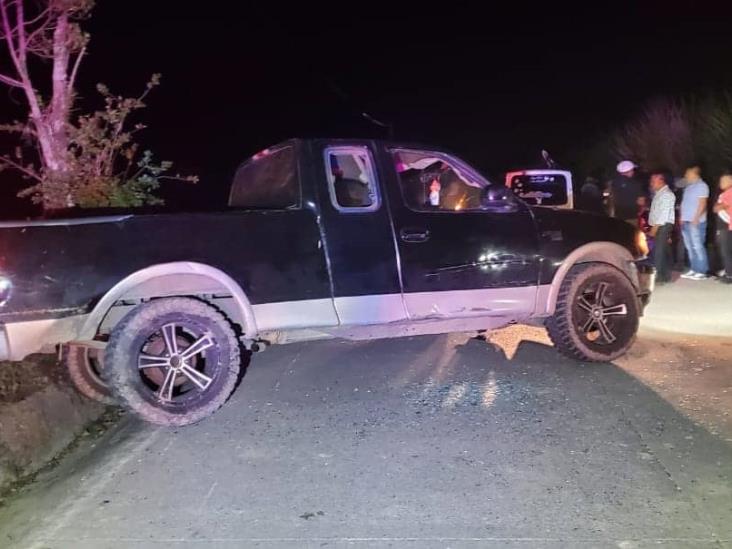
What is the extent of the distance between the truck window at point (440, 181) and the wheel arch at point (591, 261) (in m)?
0.96

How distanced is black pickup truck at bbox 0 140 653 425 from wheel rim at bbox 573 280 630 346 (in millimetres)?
14

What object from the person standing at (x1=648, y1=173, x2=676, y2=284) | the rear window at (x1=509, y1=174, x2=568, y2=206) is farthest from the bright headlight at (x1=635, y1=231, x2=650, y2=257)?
the rear window at (x1=509, y1=174, x2=568, y2=206)

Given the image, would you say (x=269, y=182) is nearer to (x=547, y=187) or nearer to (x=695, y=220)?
(x=695, y=220)

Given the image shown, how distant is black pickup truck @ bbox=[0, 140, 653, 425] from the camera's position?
491cm

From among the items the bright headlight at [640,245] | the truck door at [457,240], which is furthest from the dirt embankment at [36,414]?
the bright headlight at [640,245]

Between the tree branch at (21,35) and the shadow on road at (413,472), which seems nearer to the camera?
the shadow on road at (413,472)

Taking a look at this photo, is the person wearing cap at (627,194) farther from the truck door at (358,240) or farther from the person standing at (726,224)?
the truck door at (358,240)

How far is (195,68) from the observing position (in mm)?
22359

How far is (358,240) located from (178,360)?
162cm

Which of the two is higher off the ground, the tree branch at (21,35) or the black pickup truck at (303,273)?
the tree branch at (21,35)

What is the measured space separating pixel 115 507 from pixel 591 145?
80.8 ft

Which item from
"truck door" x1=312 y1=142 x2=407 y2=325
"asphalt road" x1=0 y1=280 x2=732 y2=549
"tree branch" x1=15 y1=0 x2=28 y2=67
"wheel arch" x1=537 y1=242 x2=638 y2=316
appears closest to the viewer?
"asphalt road" x1=0 y1=280 x2=732 y2=549

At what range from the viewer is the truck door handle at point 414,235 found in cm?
577

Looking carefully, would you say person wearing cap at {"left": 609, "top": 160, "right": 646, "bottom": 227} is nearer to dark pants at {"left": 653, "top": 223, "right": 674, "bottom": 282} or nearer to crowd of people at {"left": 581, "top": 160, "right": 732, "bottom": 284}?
crowd of people at {"left": 581, "top": 160, "right": 732, "bottom": 284}
